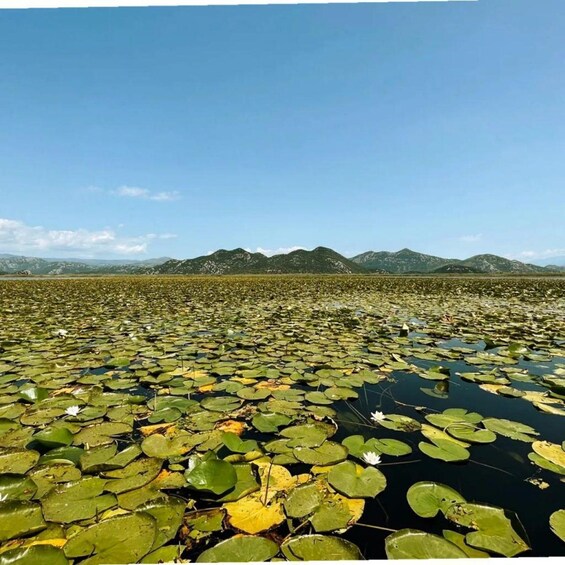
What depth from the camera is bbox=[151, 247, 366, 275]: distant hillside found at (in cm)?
14900

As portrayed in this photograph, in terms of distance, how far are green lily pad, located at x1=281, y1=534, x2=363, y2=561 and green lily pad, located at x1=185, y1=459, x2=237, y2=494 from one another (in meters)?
0.54

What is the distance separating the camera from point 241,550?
157 cm

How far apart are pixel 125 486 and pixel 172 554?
686 millimetres

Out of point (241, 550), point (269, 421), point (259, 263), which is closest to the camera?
point (241, 550)

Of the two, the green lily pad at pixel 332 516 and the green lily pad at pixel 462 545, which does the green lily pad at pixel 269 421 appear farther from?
the green lily pad at pixel 462 545

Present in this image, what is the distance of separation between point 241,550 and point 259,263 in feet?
527

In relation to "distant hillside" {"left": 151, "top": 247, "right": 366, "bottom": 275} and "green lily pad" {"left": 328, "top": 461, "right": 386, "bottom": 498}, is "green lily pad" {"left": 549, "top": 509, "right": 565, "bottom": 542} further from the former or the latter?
"distant hillside" {"left": 151, "top": 247, "right": 366, "bottom": 275}


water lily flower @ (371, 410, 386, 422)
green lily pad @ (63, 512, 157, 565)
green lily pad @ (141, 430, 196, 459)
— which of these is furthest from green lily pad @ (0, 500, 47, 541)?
water lily flower @ (371, 410, 386, 422)

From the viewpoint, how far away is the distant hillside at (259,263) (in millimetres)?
149000

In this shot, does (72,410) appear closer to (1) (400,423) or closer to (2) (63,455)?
(2) (63,455)

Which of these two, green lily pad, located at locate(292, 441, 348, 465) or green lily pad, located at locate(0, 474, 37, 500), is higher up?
green lily pad, located at locate(0, 474, 37, 500)

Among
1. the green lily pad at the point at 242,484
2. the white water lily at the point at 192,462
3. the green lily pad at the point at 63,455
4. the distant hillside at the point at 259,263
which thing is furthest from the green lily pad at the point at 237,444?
the distant hillside at the point at 259,263

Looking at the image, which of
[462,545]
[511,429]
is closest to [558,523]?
[462,545]

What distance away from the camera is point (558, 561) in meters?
1.54
